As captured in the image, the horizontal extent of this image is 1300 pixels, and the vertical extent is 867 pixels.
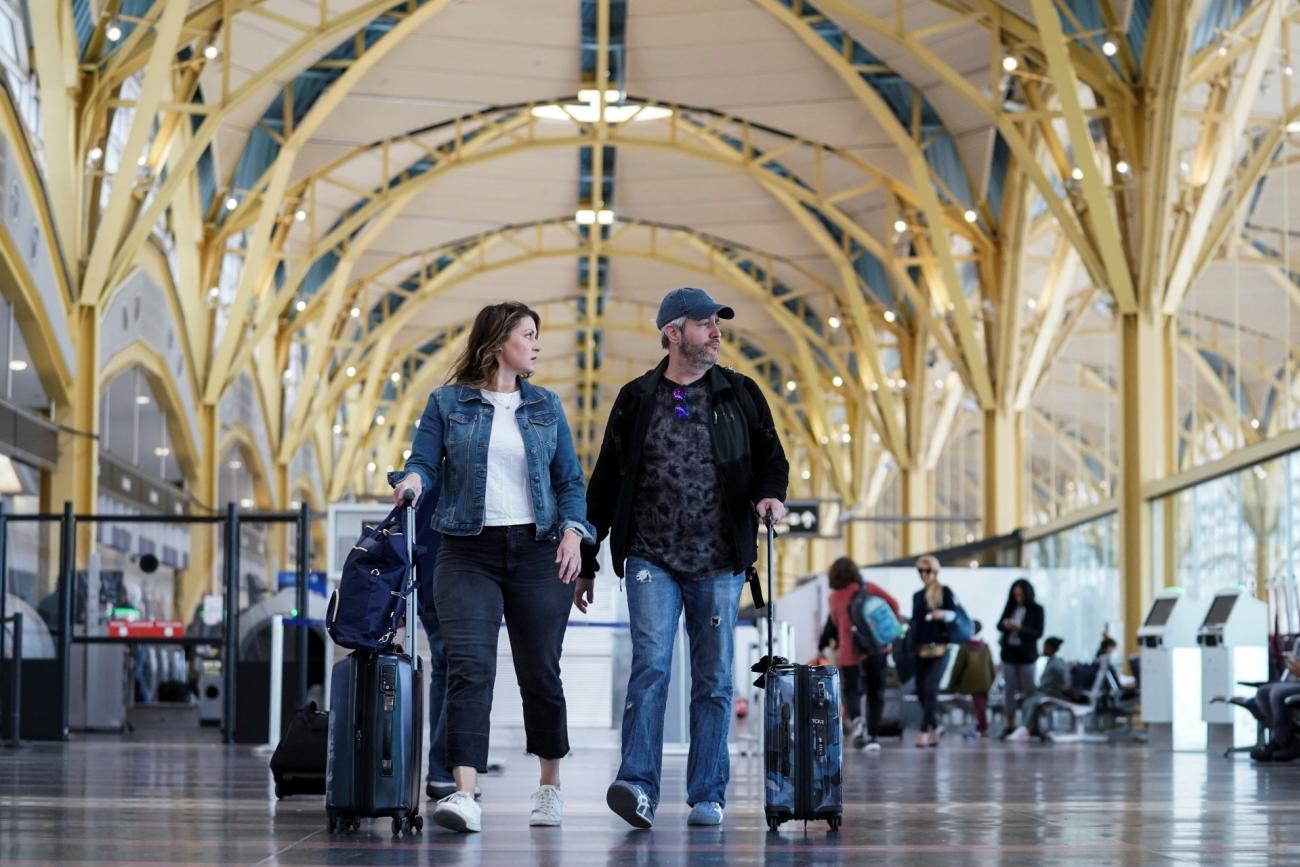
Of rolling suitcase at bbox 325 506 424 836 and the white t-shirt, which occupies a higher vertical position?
the white t-shirt

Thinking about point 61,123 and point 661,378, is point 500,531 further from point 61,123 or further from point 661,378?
point 61,123

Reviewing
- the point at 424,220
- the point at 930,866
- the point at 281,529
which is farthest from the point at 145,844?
the point at 424,220

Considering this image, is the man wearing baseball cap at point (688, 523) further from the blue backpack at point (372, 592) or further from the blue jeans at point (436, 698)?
the blue jeans at point (436, 698)

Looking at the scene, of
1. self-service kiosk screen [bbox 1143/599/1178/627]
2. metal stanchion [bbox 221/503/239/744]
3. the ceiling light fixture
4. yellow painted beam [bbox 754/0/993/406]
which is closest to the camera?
metal stanchion [bbox 221/503/239/744]

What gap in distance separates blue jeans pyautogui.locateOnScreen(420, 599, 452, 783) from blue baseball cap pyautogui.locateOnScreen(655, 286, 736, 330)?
6.41 feet

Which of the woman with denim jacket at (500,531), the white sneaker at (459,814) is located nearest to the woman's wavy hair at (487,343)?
the woman with denim jacket at (500,531)

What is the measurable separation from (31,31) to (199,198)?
9.08 meters

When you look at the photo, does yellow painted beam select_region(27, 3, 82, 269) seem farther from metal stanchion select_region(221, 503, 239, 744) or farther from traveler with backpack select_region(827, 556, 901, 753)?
traveler with backpack select_region(827, 556, 901, 753)

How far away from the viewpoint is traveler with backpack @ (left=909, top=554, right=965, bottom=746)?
18.5m

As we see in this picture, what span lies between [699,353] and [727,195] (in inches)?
1312

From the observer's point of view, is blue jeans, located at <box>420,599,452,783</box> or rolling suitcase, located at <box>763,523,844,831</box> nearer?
rolling suitcase, located at <box>763,523,844,831</box>

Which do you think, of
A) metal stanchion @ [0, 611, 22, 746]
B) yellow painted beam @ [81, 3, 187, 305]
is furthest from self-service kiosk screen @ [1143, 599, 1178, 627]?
yellow painted beam @ [81, 3, 187, 305]

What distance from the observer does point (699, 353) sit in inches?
286

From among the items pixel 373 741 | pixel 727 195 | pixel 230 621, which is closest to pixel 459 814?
pixel 373 741
